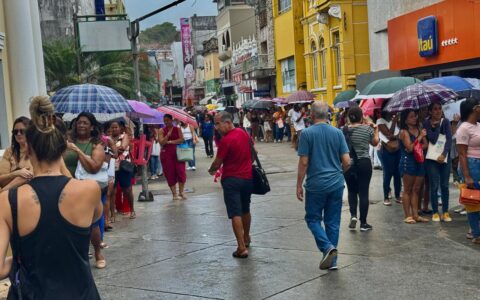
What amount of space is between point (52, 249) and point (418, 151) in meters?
6.52

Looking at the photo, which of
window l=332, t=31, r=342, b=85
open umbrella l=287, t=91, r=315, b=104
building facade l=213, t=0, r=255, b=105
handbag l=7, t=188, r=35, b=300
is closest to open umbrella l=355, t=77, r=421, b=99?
handbag l=7, t=188, r=35, b=300

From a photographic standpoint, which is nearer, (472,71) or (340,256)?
(340,256)

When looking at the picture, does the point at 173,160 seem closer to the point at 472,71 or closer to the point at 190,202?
the point at 190,202

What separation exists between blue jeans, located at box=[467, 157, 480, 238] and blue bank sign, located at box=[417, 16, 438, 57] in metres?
11.3

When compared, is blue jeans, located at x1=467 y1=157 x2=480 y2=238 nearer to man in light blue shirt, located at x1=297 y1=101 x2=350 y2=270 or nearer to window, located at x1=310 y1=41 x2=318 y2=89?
man in light blue shirt, located at x1=297 y1=101 x2=350 y2=270

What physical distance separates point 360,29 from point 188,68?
55725mm

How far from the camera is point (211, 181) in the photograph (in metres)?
16.3

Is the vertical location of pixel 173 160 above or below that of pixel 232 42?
below

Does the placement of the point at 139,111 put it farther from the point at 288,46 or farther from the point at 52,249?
the point at 288,46

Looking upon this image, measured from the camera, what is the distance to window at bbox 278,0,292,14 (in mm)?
35250

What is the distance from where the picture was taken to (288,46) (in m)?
36.1

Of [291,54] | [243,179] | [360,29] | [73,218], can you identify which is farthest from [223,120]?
[291,54]

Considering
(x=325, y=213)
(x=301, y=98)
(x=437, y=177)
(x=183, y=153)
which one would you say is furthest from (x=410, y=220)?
(x=301, y=98)

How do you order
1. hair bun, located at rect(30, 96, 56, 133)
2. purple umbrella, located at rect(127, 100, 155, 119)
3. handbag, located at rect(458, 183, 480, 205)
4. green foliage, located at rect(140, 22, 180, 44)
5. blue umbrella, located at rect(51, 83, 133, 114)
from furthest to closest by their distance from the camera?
green foliage, located at rect(140, 22, 180, 44)
purple umbrella, located at rect(127, 100, 155, 119)
blue umbrella, located at rect(51, 83, 133, 114)
handbag, located at rect(458, 183, 480, 205)
hair bun, located at rect(30, 96, 56, 133)
